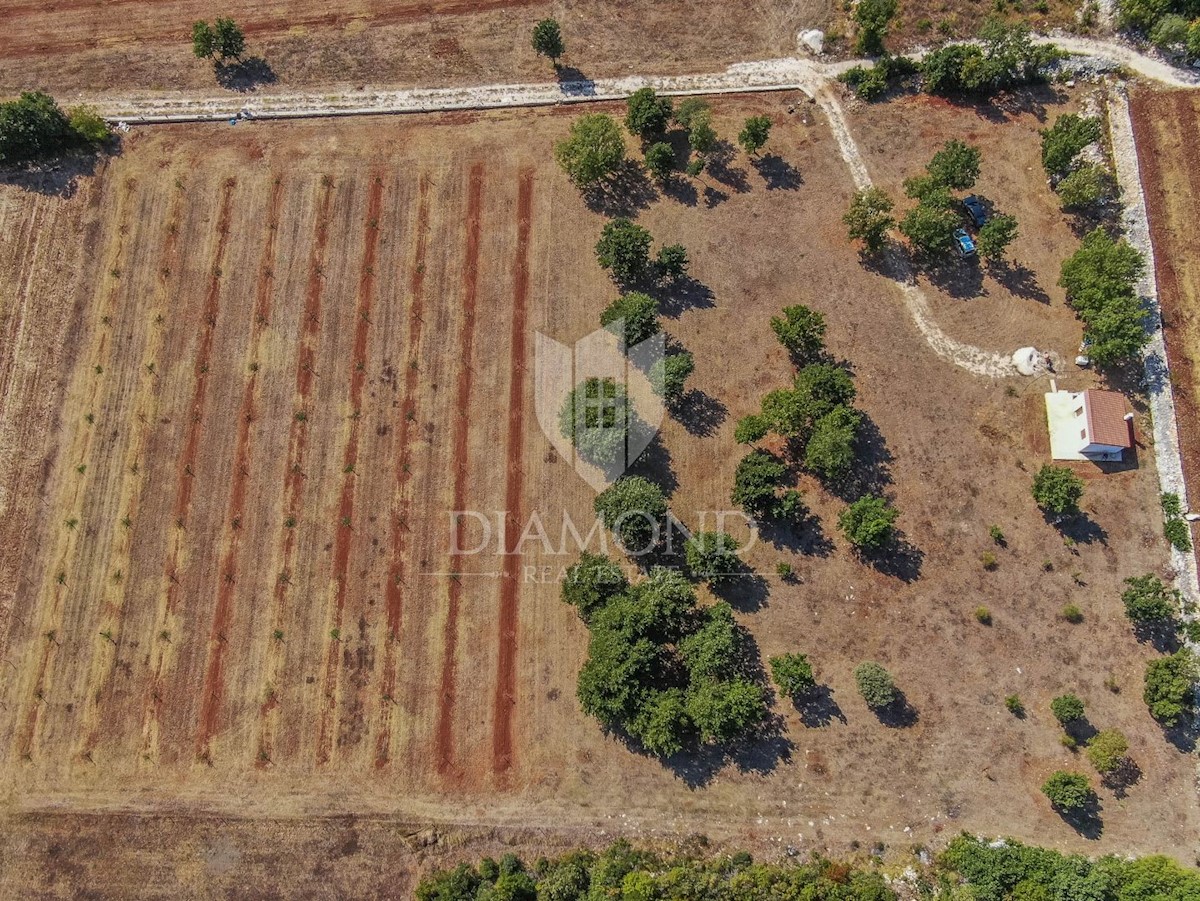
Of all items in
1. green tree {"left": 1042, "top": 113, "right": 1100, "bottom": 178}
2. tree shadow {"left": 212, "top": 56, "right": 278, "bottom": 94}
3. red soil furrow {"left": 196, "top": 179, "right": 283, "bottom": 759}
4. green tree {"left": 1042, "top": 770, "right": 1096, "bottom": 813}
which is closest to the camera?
green tree {"left": 1042, "top": 770, "right": 1096, "bottom": 813}

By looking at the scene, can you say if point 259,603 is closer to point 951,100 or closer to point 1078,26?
point 951,100

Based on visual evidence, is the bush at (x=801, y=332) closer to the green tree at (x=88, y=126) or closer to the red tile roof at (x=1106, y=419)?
the red tile roof at (x=1106, y=419)

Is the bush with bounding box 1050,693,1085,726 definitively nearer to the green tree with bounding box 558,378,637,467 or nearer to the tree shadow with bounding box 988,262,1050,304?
the tree shadow with bounding box 988,262,1050,304

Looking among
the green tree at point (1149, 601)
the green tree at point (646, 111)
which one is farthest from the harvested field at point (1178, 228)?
the green tree at point (646, 111)

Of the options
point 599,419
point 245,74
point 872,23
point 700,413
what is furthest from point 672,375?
point 245,74

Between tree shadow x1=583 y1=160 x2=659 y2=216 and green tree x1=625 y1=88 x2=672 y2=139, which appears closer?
A: green tree x1=625 y1=88 x2=672 y2=139

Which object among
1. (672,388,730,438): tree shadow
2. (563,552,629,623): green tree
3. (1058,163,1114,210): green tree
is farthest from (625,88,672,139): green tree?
(563,552,629,623): green tree

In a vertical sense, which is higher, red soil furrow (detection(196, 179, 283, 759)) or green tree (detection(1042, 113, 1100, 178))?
green tree (detection(1042, 113, 1100, 178))
